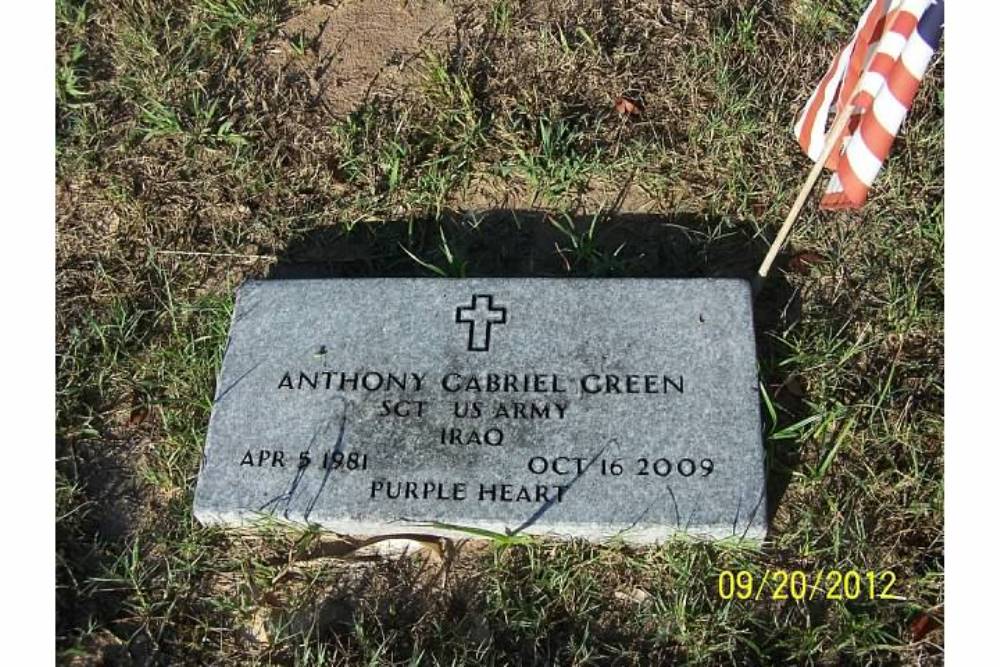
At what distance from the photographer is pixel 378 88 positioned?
3.54 meters

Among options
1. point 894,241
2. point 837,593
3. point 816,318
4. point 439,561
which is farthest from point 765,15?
point 439,561

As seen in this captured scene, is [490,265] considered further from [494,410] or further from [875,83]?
[875,83]

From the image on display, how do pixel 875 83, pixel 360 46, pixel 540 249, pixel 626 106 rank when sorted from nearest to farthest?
pixel 875 83, pixel 540 249, pixel 626 106, pixel 360 46

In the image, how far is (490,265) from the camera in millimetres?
3111

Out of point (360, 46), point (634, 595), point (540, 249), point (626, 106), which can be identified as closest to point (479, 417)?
point (634, 595)

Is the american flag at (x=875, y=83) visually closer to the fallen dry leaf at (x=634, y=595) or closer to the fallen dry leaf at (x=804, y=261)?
the fallen dry leaf at (x=804, y=261)

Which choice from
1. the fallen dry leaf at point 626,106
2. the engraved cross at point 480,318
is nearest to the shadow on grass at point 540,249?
the engraved cross at point 480,318

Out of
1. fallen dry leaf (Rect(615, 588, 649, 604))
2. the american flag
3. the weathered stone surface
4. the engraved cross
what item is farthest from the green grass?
the american flag

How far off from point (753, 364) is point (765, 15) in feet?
5.57

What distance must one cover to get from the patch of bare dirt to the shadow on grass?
653 millimetres
